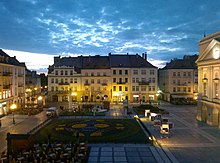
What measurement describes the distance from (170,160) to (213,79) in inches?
816

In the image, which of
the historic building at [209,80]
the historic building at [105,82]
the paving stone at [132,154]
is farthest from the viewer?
the historic building at [105,82]

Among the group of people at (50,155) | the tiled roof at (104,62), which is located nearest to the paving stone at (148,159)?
the group of people at (50,155)

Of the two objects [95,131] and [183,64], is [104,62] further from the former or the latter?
[95,131]

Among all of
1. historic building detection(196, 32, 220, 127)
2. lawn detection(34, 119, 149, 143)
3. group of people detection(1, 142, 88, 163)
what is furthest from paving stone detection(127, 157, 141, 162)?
historic building detection(196, 32, 220, 127)

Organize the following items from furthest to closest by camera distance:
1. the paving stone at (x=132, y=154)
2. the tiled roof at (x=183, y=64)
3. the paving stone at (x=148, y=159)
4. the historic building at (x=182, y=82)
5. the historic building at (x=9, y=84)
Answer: the tiled roof at (x=183, y=64) → the historic building at (x=182, y=82) → the historic building at (x=9, y=84) → the paving stone at (x=132, y=154) → the paving stone at (x=148, y=159)

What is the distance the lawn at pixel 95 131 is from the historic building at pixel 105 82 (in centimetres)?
2760

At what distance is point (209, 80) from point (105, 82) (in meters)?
34.3

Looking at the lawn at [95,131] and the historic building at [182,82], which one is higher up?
the historic building at [182,82]

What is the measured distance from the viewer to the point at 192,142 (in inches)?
1013

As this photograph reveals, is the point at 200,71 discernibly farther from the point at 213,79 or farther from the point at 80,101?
the point at 80,101

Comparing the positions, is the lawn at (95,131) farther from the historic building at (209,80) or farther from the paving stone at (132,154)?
the historic building at (209,80)

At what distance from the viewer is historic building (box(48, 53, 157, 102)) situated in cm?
6506

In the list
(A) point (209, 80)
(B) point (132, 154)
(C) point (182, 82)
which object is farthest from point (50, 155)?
(C) point (182, 82)

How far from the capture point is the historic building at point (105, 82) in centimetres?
6506
